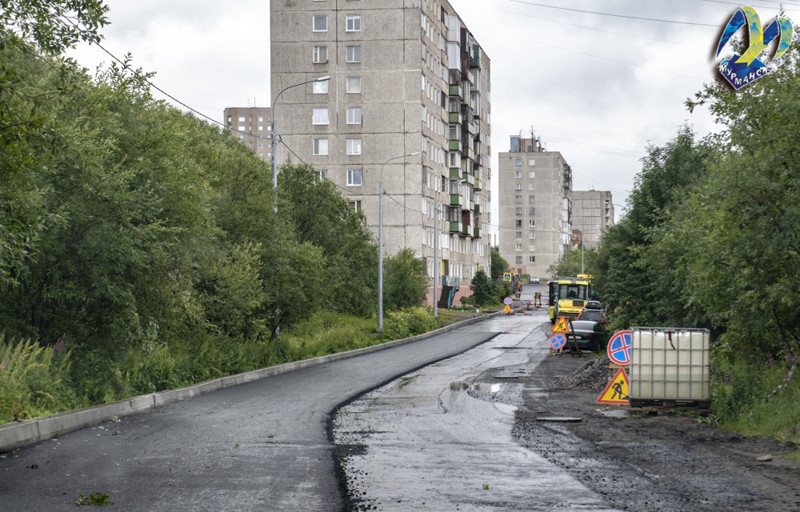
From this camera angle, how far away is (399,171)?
72.4 metres

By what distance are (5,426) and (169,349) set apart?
1114 cm

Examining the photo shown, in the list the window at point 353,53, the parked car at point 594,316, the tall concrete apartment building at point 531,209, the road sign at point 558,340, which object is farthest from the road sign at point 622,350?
the tall concrete apartment building at point 531,209

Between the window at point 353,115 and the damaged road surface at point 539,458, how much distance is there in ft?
177

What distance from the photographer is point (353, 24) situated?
7175 centimetres

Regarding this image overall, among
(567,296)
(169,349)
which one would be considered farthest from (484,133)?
(169,349)

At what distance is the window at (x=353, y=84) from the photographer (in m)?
72.1

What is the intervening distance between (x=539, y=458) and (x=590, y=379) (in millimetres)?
11123

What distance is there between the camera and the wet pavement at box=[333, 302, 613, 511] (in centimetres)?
830

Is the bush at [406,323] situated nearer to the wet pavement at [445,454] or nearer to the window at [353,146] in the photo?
the wet pavement at [445,454]

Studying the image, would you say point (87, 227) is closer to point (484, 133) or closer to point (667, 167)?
point (667, 167)

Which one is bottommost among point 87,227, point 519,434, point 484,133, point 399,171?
point 519,434

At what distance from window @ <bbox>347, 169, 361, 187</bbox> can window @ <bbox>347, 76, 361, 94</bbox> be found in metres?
6.20

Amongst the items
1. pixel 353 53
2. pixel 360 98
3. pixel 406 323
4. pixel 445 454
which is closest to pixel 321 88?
pixel 360 98

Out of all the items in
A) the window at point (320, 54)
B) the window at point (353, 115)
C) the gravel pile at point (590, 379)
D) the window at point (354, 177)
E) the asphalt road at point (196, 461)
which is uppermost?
the window at point (320, 54)
